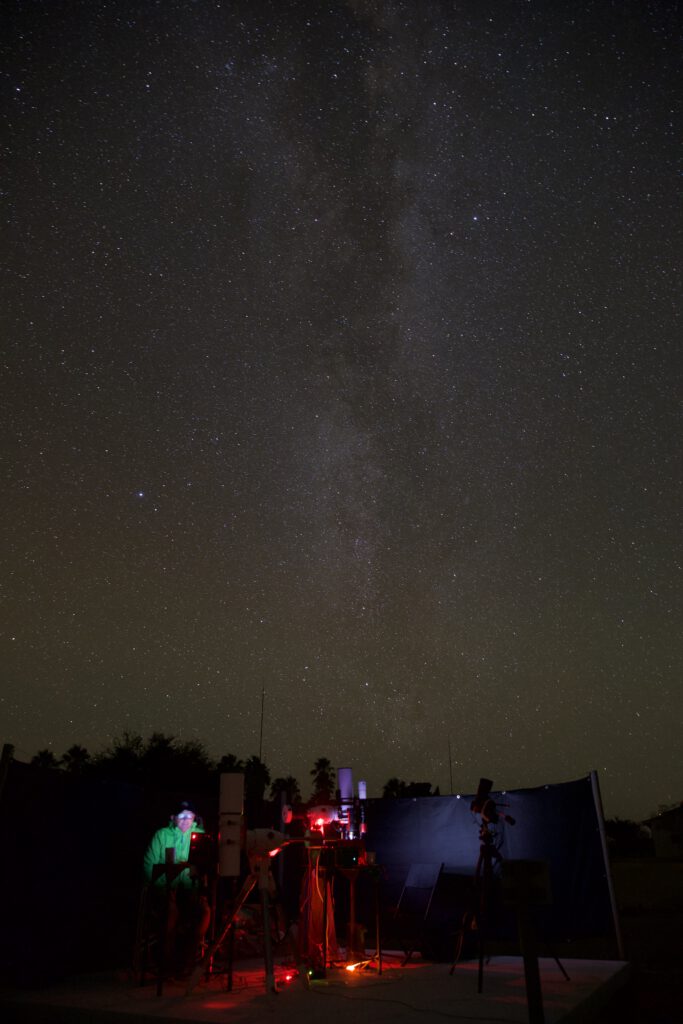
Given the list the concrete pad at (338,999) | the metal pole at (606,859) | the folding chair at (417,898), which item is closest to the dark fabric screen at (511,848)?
the metal pole at (606,859)

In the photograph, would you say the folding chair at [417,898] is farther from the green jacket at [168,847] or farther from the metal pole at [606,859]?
the green jacket at [168,847]

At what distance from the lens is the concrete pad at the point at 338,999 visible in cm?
473

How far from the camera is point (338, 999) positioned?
17.8 ft

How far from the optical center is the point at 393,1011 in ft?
16.0

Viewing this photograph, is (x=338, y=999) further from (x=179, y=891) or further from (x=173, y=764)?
(x=173, y=764)

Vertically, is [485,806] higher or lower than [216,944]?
higher

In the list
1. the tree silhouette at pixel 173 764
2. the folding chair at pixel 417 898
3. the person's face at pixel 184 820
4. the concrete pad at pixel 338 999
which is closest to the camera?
the concrete pad at pixel 338 999

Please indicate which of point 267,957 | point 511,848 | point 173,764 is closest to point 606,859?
point 511,848

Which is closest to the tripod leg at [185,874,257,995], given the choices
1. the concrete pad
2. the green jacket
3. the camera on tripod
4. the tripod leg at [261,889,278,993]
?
the concrete pad

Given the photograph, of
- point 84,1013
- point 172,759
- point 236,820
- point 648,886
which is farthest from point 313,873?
point 172,759

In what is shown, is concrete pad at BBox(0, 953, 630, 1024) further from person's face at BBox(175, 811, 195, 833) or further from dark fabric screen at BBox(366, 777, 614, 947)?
person's face at BBox(175, 811, 195, 833)

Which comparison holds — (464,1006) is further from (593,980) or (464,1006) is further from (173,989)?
(173,989)

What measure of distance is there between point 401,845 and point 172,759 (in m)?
28.2

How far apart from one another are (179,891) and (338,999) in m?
2.13
